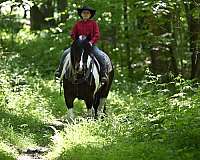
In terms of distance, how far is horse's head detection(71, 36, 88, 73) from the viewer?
10523 millimetres

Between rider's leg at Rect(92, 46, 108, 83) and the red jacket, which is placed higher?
the red jacket

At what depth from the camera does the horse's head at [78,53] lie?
1052 centimetres

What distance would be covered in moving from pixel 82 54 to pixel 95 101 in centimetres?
201

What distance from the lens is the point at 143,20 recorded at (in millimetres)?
19812

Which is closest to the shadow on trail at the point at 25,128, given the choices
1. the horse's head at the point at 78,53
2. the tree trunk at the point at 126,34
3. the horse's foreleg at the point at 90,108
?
the horse's foreleg at the point at 90,108

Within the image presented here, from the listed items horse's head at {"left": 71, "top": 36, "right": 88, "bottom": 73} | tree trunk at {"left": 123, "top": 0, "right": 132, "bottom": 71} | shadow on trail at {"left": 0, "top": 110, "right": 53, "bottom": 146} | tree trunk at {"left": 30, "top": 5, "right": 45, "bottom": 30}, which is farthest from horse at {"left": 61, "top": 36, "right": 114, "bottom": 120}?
tree trunk at {"left": 30, "top": 5, "right": 45, "bottom": 30}

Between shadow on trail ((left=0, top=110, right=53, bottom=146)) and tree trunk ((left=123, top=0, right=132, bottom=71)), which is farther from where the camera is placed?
tree trunk ((left=123, top=0, right=132, bottom=71))

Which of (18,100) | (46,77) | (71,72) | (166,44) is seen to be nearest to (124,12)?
(166,44)

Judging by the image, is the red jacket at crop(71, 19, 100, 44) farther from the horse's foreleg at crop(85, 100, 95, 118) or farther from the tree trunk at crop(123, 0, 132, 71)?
the tree trunk at crop(123, 0, 132, 71)

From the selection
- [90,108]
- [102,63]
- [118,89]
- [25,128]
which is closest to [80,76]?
[102,63]

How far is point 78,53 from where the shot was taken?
10516 millimetres

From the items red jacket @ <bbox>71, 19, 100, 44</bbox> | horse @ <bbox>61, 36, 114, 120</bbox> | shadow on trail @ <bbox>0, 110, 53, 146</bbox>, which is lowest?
shadow on trail @ <bbox>0, 110, 53, 146</bbox>

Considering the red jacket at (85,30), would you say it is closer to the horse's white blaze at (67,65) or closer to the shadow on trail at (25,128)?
the horse's white blaze at (67,65)

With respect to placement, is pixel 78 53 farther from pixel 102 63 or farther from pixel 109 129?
pixel 109 129
